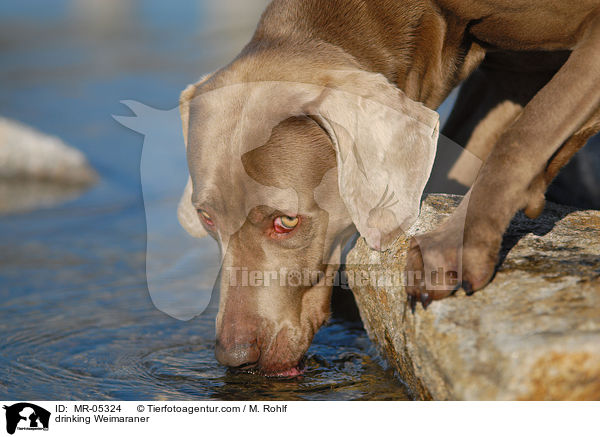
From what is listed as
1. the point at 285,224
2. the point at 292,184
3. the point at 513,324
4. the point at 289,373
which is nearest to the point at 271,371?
the point at 289,373

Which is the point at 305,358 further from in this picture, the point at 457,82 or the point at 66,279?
the point at 66,279

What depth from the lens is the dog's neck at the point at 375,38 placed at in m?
3.22

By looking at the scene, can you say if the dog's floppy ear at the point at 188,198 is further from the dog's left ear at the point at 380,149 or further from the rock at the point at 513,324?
the rock at the point at 513,324

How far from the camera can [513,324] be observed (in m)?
2.36

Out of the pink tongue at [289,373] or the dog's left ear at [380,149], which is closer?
the dog's left ear at [380,149]

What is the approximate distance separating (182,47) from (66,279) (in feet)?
28.3

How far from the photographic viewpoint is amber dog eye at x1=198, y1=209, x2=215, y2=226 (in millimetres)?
3205

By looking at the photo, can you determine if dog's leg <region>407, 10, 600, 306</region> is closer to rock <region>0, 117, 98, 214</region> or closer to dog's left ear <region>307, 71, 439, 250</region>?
dog's left ear <region>307, 71, 439, 250</region>

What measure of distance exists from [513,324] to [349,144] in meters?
0.87

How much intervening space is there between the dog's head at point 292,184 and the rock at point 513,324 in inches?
7.7
